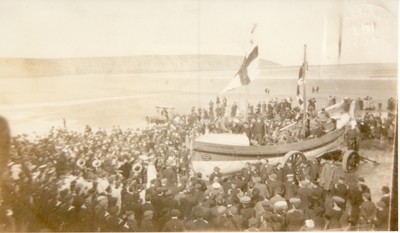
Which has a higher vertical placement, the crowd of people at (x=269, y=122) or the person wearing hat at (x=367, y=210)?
the crowd of people at (x=269, y=122)

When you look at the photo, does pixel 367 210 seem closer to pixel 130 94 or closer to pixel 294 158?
pixel 294 158

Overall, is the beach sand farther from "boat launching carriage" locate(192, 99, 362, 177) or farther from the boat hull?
the boat hull

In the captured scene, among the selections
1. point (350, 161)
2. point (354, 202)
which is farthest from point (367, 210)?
point (350, 161)

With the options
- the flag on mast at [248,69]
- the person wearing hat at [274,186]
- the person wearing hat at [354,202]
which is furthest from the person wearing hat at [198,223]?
the person wearing hat at [354,202]

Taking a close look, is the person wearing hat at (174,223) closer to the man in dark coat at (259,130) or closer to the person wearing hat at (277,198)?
the person wearing hat at (277,198)

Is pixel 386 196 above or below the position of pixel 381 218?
above

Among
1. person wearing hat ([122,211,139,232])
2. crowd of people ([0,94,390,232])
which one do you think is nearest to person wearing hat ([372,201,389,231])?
crowd of people ([0,94,390,232])

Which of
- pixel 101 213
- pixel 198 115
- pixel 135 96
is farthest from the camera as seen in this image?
pixel 198 115

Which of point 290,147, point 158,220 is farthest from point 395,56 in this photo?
point 158,220
